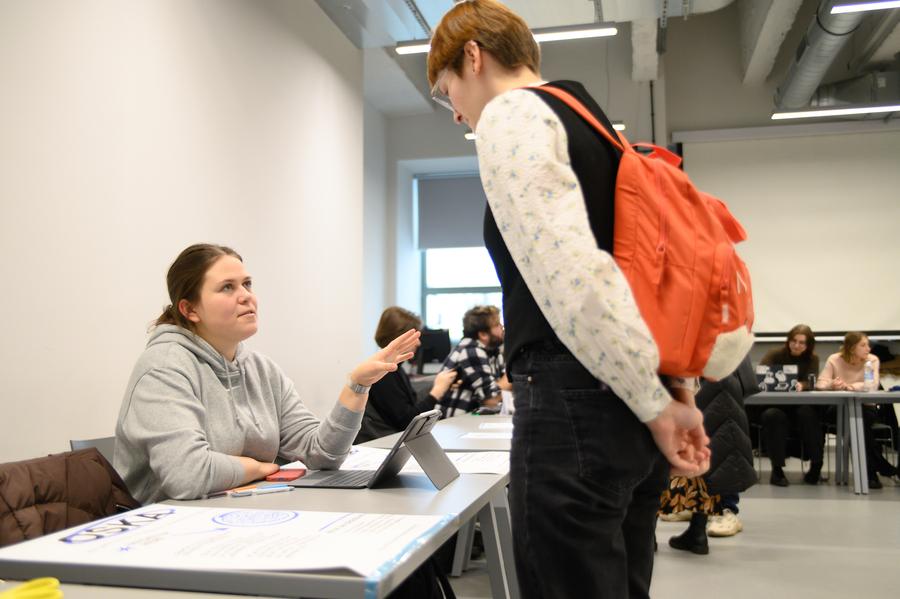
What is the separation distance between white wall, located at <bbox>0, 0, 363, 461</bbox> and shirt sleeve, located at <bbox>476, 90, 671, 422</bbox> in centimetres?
233

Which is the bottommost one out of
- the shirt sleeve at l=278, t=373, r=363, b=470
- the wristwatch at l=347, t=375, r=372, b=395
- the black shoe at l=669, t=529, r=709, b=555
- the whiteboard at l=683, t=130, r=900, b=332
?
the black shoe at l=669, t=529, r=709, b=555

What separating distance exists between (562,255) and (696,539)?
10.5 feet

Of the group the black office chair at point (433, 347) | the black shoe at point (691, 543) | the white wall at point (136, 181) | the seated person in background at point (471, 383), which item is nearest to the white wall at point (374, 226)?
the black office chair at point (433, 347)

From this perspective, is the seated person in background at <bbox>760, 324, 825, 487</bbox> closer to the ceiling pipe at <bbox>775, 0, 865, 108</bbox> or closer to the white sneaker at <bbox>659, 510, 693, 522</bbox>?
the white sneaker at <bbox>659, 510, 693, 522</bbox>

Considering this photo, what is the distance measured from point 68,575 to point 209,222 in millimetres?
3193

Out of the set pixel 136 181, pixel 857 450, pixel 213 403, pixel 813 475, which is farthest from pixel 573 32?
pixel 213 403

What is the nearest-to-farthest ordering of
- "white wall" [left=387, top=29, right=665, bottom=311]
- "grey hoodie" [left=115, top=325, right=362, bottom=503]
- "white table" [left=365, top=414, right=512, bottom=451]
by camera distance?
"grey hoodie" [left=115, top=325, right=362, bottom=503], "white table" [left=365, top=414, right=512, bottom=451], "white wall" [left=387, top=29, right=665, bottom=311]

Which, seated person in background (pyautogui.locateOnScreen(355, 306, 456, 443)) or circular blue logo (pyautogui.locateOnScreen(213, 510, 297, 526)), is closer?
circular blue logo (pyautogui.locateOnScreen(213, 510, 297, 526))

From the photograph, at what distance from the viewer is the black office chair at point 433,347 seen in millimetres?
7707

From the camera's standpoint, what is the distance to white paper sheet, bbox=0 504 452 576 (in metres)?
0.94

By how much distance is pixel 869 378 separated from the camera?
19.0 ft

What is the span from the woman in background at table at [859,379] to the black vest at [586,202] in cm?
538

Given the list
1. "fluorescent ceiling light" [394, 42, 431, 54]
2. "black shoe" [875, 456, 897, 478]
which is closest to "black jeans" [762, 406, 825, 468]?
"black shoe" [875, 456, 897, 478]

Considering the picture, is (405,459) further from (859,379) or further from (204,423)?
(859,379)
